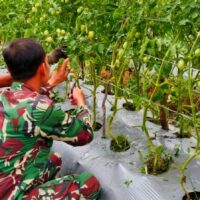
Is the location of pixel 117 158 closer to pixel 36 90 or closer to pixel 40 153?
pixel 40 153

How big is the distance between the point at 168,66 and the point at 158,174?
1.76 ft

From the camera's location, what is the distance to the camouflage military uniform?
62.6 inches

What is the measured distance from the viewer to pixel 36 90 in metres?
1.68

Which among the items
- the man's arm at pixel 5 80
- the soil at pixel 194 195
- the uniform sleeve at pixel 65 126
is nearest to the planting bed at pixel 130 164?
the soil at pixel 194 195

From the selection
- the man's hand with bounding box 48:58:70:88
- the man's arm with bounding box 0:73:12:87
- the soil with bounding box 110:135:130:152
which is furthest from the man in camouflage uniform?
the man's arm with bounding box 0:73:12:87

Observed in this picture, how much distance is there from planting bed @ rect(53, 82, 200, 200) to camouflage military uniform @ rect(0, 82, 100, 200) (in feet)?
0.62

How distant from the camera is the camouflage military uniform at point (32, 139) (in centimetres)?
159

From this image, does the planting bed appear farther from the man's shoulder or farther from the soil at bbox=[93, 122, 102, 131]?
the man's shoulder

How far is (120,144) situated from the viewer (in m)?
2.29

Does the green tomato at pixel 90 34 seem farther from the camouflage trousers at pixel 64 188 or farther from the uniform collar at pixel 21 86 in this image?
the camouflage trousers at pixel 64 188

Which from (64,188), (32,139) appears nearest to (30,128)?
(32,139)

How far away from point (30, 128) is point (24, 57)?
0.88ft

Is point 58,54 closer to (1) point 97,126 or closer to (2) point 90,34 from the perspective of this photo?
(2) point 90,34

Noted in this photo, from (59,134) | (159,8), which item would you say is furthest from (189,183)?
(159,8)
